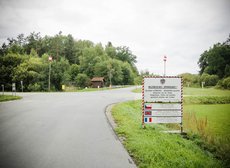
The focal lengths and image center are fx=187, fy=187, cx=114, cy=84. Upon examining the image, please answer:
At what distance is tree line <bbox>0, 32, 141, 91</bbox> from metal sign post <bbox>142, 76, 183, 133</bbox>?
37.4 metres

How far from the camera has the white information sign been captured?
805cm

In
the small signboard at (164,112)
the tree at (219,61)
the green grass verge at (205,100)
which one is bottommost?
the green grass verge at (205,100)

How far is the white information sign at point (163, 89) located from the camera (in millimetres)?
8047

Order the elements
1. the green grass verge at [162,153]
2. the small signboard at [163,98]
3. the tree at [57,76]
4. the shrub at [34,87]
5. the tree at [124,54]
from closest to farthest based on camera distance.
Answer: the green grass verge at [162,153], the small signboard at [163,98], the shrub at [34,87], the tree at [57,76], the tree at [124,54]

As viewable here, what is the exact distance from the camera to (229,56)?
80.8 meters

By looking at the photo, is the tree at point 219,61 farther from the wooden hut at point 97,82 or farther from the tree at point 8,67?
the tree at point 8,67

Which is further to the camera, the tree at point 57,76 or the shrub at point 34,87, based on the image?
the tree at point 57,76

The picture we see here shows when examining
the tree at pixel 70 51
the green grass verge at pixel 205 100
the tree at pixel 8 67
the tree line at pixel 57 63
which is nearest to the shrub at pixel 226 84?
the green grass verge at pixel 205 100

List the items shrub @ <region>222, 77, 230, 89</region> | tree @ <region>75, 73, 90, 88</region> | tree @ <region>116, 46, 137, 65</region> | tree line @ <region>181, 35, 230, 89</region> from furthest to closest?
tree @ <region>116, 46, 137, 65</region>
tree line @ <region>181, 35, 230, 89</region>
tree @ <region>75, 73, 90, 88</region>
shrub @ <region>222, 77, 230, 89</region>

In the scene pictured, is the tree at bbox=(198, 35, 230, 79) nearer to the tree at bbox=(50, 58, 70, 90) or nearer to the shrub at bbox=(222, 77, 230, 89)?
the shrub at bbox=(222, 77, 230, 89)

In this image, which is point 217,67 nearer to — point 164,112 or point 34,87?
point 34,87

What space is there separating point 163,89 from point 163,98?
0.39m

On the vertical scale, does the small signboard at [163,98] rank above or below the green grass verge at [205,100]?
above

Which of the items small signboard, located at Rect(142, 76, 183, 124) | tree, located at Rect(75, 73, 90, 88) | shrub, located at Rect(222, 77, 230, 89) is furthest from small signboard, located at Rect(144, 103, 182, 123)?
tree, located at Rect(75, 73, 90, 88)
